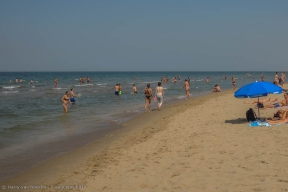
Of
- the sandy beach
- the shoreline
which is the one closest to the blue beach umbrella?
the sandy beach

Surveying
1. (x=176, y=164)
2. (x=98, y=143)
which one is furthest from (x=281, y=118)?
(x=98, y=143)

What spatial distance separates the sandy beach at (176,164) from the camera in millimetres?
5160

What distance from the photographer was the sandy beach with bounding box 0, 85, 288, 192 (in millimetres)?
5160

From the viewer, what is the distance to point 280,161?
5.86m

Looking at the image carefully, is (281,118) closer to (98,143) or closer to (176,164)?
(176,164)

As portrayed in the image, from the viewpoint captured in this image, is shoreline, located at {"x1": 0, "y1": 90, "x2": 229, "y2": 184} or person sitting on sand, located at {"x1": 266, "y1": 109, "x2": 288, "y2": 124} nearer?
shoreline, located at {"x1": 0, "y1": 90, "x2": 229, "y2": 184}

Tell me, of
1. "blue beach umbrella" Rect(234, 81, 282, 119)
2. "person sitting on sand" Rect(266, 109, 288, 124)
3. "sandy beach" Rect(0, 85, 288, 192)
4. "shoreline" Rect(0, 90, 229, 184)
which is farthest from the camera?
"person sitting on sand" Rect(266, 109, 288, 124)

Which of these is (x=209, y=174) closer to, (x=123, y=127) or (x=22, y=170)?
(x=22, y=170)

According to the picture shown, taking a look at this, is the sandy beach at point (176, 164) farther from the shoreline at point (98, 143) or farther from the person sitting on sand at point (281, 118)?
the person sitting on sand at point (281, 118)

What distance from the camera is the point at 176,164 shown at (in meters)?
6.21

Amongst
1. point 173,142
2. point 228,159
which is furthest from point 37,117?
point 228,159

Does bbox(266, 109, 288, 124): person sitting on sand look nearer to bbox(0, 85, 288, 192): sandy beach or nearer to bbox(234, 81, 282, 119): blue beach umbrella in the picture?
bbox(0, 85, 288, 192): sandy beach

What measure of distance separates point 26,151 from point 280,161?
260 inches

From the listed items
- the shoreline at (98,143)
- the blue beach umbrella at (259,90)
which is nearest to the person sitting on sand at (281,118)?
the blue beach umbrella at (259,90)
